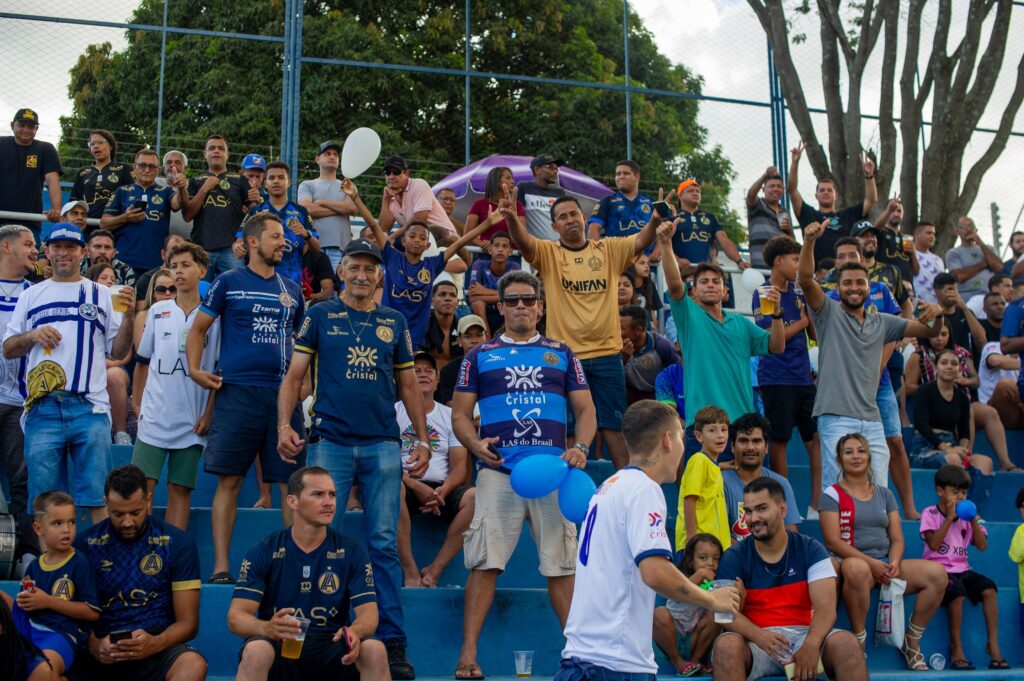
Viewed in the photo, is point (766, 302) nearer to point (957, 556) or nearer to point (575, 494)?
point (957, 556)

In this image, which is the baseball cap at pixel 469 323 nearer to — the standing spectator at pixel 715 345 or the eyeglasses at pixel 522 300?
the standing spectator at pixel 715 345

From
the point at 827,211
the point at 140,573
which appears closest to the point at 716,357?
the point at 140,573

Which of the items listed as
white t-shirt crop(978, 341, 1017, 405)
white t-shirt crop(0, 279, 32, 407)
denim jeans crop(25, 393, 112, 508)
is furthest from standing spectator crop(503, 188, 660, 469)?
white t-shirt crop(978, 341, 1017, 405)

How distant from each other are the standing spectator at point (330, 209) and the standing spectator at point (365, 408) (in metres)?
4.06

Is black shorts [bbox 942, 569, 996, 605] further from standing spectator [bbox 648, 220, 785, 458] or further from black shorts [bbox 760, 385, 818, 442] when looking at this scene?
standing spectator [bbox 648, 220, 785, 458]

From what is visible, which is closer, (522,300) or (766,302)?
(522,300)

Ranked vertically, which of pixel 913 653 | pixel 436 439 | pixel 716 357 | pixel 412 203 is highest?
pixel 412 203

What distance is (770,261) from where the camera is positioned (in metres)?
8.41

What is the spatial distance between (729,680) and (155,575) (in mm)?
2781

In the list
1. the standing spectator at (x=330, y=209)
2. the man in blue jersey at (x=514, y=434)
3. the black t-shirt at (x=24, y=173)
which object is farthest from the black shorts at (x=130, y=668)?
the black t-shirt at (x=24, y=173)

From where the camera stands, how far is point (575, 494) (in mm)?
5691

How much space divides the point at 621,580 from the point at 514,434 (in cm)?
205

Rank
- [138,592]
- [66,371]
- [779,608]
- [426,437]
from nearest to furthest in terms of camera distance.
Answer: [138,592] → [779,608] → [426,437] → [66,371]

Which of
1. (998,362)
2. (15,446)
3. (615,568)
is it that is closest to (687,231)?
(998,362)
